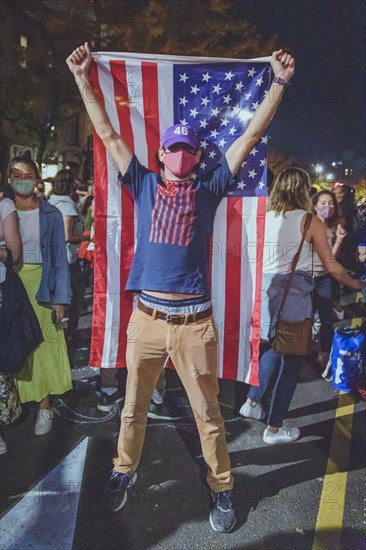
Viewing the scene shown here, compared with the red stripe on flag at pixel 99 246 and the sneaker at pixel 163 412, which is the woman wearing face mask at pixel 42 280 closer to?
the red stripe on flag at pixel 99 246

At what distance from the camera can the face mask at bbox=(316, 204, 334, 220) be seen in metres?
4.88

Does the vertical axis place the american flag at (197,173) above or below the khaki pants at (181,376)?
above

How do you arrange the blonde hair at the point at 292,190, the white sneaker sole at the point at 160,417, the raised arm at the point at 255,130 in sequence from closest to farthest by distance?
the raised arm at the point at 255,130 < the blonde hair at the point at 292,190 < the white sneaker sole at the point at 160,417

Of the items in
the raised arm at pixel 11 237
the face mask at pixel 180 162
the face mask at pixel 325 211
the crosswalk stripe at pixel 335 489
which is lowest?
the crosswalk stripe at pixel 335 489

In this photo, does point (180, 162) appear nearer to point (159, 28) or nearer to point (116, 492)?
point (116, 492)

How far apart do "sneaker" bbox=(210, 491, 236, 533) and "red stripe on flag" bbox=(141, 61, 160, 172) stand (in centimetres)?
222

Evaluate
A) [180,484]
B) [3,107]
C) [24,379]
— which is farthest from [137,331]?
[3,107]

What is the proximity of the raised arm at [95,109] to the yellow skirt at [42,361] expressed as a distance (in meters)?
1.26

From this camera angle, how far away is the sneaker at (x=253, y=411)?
3771 millimetres

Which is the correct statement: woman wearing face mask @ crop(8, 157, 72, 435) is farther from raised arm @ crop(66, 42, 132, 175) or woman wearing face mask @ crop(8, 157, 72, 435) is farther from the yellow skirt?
raised arm @ crop(66, 42, 132, 175)

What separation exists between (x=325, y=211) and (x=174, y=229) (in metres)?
3.00

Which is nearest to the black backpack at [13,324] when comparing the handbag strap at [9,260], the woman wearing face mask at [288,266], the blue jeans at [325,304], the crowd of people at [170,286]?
the handbag strap at [9,260]

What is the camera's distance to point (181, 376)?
256 centimetres

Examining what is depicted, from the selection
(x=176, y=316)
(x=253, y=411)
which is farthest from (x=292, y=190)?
(x=253, y=411)
